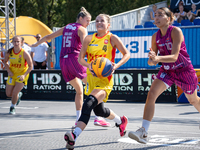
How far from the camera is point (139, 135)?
4832mm

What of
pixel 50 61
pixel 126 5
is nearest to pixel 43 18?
pixel 126 5

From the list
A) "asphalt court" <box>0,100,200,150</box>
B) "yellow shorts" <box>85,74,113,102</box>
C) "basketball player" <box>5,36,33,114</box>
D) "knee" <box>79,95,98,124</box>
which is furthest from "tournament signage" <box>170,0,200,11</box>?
"knee" <box>79,95,98,124</box>

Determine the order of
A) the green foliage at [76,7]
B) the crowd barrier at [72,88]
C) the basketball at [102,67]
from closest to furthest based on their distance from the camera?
the basketball at [102,67] → the crowd barrier at [72,88] → the green foliage at [76,7]

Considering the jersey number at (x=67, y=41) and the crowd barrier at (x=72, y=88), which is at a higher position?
the jersey number at (x=67, y=41)

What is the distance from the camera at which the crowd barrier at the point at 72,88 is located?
462 inches

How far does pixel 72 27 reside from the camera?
6707mm

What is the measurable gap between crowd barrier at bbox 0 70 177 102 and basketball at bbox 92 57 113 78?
264 inches

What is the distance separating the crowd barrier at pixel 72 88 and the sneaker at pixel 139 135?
672cm

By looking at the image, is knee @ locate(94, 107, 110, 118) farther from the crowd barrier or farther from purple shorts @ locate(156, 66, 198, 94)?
the crowd barrier

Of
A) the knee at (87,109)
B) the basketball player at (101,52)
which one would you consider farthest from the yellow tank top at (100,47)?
the knee at (87,109)

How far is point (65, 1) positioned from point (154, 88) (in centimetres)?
3464

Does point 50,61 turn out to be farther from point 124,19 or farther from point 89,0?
point 89,0

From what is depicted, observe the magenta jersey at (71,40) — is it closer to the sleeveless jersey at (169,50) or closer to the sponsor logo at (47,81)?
the sleeveless jersey at (169,50)

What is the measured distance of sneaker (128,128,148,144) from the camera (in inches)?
189
